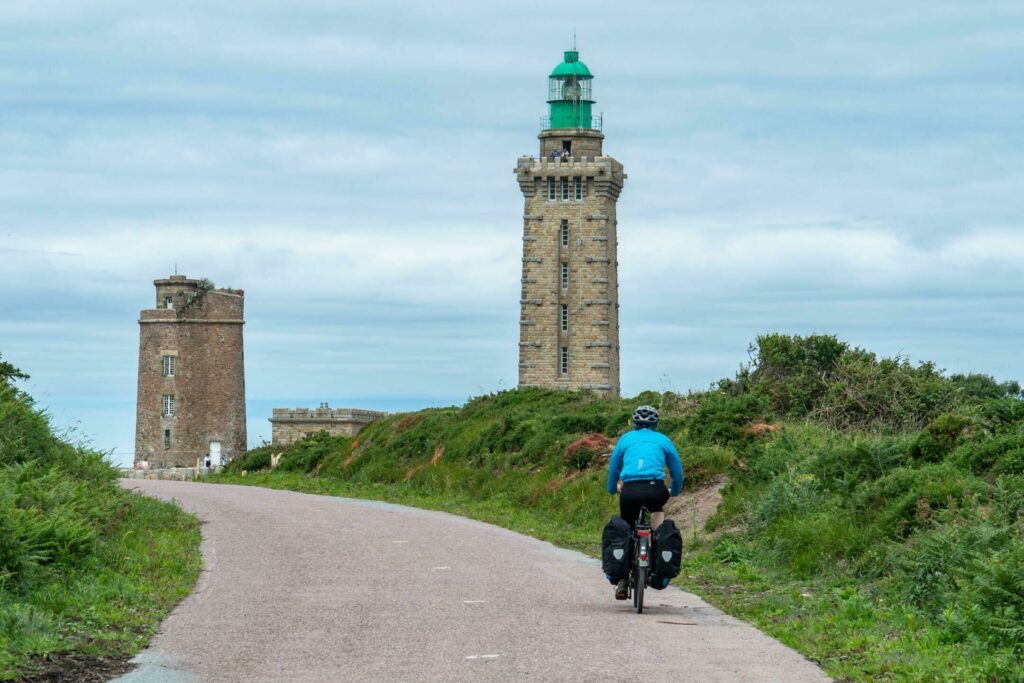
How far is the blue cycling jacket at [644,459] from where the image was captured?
14.0 m

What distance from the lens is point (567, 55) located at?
73000 millimetres

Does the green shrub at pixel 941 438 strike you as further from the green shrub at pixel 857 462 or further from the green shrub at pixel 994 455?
the green shrub at pixel 994 455

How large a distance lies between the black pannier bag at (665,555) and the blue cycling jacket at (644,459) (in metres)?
0.47

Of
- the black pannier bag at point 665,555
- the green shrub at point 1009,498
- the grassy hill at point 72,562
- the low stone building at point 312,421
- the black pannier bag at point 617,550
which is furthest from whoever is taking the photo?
the low stone building at point 312,421

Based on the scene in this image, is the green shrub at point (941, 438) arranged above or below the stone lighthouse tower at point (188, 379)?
below

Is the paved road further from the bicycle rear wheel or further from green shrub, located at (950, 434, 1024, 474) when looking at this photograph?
green shrub, located at (950, 434, 1024, 474)

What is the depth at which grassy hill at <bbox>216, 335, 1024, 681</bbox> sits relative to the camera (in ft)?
39.0

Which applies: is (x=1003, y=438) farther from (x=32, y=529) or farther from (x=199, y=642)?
(x=32, y=529)

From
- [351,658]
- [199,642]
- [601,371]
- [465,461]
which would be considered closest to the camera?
[351,658]

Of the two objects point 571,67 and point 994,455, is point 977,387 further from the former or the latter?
point 571,67

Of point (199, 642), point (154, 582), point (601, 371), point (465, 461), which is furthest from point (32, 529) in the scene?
point (601, 371)

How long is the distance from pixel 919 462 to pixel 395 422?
31608 millimetres

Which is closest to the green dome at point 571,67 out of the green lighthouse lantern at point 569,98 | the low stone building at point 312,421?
the green lighthouse lantern at point 569,98

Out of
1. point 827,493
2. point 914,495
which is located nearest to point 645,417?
point 914,495
